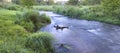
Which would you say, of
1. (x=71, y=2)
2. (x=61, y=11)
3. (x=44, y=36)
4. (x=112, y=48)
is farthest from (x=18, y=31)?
(x=71, y=2)

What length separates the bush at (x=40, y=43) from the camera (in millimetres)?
14586

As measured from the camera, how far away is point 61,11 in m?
58.8

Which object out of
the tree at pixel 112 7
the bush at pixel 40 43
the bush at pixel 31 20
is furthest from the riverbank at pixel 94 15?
the bush at pixel 40 43

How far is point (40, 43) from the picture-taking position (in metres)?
14.7

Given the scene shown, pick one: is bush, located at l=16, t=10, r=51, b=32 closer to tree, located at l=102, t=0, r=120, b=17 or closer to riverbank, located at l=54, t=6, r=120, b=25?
riverbank, located at l=54, t=6, r=120, b=25

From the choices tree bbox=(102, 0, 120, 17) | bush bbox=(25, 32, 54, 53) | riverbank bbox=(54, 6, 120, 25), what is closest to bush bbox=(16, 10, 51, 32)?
bush bbox=(25, 32, 54, 53)

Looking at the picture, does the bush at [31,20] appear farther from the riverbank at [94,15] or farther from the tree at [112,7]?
the tree at [112,7]

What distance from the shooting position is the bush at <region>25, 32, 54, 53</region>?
574 inches

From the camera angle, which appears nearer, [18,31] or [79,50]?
[79,50]

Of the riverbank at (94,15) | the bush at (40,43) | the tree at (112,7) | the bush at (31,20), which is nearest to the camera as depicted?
the bush at (40,43)

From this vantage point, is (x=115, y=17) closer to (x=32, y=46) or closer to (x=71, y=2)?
(x=32, y=46)

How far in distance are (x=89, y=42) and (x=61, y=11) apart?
125ft

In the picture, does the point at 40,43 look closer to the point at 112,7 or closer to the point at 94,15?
the point at 112,7

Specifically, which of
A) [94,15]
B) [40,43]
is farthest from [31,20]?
[94,15]
